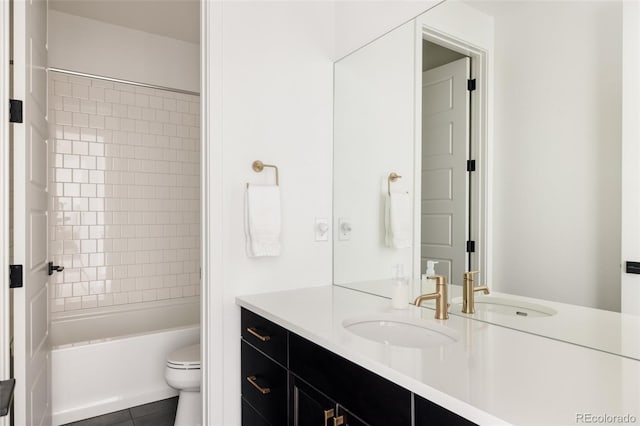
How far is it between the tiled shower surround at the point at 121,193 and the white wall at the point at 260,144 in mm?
1807

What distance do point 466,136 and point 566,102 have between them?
1.14 feet

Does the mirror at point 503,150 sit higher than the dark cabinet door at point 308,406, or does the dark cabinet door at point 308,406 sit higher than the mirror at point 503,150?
the mirror at point 503,150

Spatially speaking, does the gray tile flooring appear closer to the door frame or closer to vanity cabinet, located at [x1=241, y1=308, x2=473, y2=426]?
vanity cabinet, located at [x1=241, y1=308, x2=473, y2=426]

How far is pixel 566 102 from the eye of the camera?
1196mm

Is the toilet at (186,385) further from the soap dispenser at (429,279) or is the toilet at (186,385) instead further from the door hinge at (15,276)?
the soap dispenser at (429,279)

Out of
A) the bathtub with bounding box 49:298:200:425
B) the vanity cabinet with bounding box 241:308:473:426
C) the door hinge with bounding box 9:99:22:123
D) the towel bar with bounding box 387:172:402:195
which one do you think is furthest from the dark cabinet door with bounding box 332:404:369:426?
the bathtub with bounding box 49:298:200:425

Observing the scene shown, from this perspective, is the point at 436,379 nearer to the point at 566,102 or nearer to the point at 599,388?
the point at 599,388

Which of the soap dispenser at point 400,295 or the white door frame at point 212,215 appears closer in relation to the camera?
the soap dispenser at point 400,295

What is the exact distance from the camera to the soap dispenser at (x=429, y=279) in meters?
1.63

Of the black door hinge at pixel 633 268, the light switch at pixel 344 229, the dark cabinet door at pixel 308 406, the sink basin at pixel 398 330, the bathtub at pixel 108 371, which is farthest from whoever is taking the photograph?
the bathtub at pixel 108 371

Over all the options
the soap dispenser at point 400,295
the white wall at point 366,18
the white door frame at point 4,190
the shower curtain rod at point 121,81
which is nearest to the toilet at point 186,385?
the white door frame at point 4,190

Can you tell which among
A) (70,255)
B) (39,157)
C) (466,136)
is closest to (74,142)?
(70,255)

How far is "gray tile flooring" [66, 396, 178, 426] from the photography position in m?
2.34

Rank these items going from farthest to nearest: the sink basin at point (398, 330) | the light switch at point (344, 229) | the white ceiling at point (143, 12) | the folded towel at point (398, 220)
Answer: the white ceiling at point (143, 12), the light switch at point (344, 229), the folded towel at point (398, 220), the sink basin at point (398, 330)
